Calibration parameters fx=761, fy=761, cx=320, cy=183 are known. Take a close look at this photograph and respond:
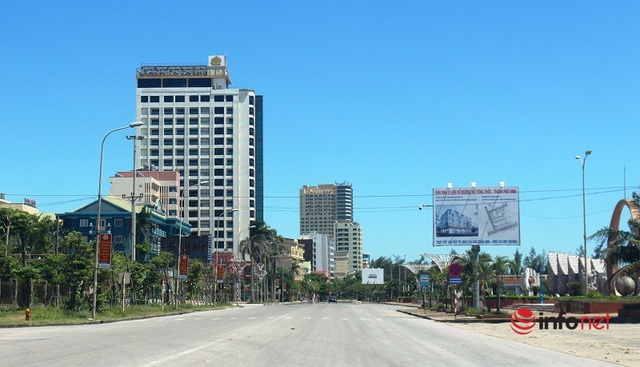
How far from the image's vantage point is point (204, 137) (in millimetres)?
166375

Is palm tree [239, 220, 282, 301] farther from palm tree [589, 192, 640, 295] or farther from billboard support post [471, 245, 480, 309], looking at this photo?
palm tree [589, 192, 640, 295]

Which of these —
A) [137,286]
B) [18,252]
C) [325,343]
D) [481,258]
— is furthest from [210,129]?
[325,343]

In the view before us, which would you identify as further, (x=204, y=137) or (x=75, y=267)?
(x=204, y=137)

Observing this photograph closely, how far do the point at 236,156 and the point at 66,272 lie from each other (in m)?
121

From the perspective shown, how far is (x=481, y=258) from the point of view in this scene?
185ft

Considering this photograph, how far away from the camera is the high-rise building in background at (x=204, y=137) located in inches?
6462

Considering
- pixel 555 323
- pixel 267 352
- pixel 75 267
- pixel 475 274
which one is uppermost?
pixel 75 267

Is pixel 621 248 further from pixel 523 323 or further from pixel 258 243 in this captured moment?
pixel 258 243

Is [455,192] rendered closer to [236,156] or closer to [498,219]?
[498,219]

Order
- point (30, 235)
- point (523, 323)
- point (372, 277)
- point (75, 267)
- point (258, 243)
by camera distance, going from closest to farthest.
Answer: point (523, 323)
point (75, 267)
point (30, 235)
point (258, 243)
point (372, 277)

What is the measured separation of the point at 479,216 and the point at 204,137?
4469 inches

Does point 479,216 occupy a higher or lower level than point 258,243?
higher

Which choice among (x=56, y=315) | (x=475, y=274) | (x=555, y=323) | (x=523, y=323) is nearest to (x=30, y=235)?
(x=56, y=315)

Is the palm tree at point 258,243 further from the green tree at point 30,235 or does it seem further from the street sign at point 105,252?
the street sign at point 105,252
